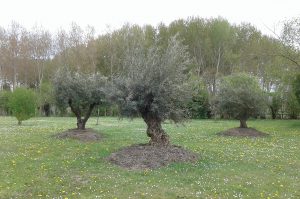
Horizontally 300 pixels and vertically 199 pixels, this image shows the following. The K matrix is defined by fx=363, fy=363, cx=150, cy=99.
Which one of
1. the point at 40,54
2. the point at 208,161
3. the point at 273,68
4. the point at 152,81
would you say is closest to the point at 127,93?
the point at 152,81

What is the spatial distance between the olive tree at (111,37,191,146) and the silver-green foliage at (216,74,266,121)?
11.2 m

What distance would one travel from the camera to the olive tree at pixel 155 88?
14219 mm

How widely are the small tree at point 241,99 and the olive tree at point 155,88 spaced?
36.8 feet

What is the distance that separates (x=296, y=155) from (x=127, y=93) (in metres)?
7.78

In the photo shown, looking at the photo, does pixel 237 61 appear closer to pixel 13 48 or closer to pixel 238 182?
pixel 13 48

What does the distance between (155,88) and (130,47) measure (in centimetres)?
3670


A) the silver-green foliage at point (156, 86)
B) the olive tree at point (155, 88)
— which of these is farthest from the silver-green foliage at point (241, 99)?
the silver-green foliage at point (156, 86)

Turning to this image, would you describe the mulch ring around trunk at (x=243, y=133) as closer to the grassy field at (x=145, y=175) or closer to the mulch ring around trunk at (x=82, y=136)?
the grassy field at (x=145, y=175)

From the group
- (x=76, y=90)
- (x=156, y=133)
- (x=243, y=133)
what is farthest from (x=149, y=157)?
(x=243, y=133)

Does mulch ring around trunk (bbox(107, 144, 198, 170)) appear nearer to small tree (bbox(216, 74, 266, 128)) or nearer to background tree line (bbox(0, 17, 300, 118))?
small tree (bbox(216, 74, 266, 128))

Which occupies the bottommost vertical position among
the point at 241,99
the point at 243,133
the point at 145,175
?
the point at 145,175

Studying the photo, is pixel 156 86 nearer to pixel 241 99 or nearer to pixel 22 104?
pixel 241 99

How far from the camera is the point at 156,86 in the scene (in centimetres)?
1419

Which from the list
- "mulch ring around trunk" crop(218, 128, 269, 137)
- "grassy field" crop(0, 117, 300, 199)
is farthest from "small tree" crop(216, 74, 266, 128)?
"grassy field" crop(0, 117, 300, 199)
